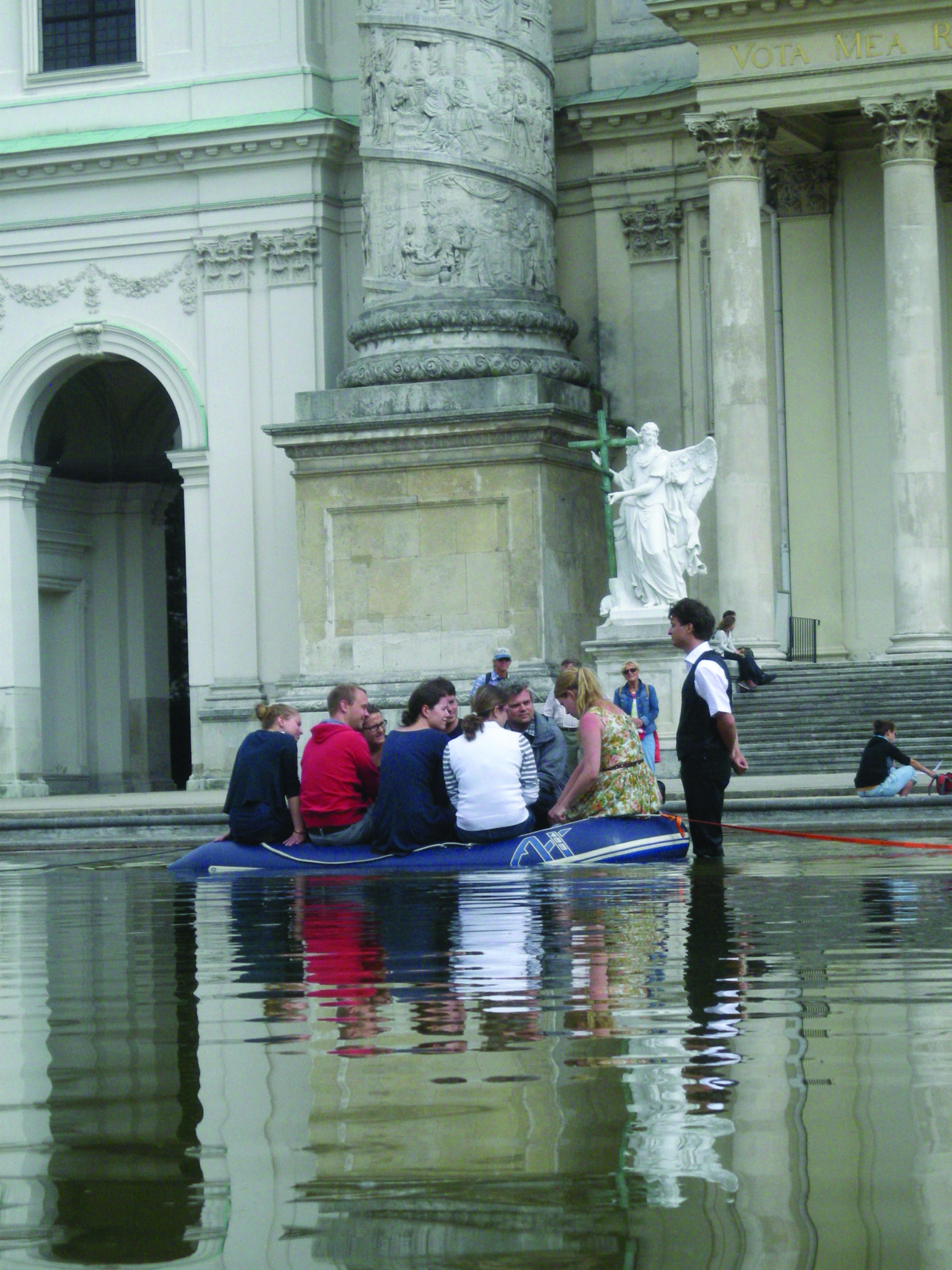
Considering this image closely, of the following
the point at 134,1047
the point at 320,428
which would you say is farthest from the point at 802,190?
the point at 134,1047

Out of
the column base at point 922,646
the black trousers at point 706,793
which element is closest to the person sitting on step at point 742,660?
the column base at point 922,646

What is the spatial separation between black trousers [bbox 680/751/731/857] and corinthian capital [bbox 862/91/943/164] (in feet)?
61.9

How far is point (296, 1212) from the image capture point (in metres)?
4.00

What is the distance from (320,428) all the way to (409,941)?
23167 mm

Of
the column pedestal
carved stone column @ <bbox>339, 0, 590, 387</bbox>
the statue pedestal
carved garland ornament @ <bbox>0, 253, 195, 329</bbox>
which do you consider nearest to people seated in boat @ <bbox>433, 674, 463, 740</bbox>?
the statue pedestal

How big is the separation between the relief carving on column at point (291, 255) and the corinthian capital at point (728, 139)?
6.85 m

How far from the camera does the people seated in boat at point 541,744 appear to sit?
15.1 meters

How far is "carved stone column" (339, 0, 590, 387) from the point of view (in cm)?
3222

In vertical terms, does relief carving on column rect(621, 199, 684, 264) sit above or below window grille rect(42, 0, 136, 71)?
below

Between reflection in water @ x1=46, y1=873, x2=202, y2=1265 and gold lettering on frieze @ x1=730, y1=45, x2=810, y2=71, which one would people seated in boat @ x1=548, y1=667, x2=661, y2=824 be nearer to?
reflection in water @ x1=46, y1=873, x2=202, y2=1265

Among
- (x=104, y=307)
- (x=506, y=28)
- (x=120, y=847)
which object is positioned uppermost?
(x=506, y=28)

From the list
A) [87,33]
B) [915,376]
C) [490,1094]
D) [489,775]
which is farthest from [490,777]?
[87,33]

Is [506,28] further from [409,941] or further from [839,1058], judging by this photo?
[839,1058]

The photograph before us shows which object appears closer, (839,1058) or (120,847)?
(839,1058)
